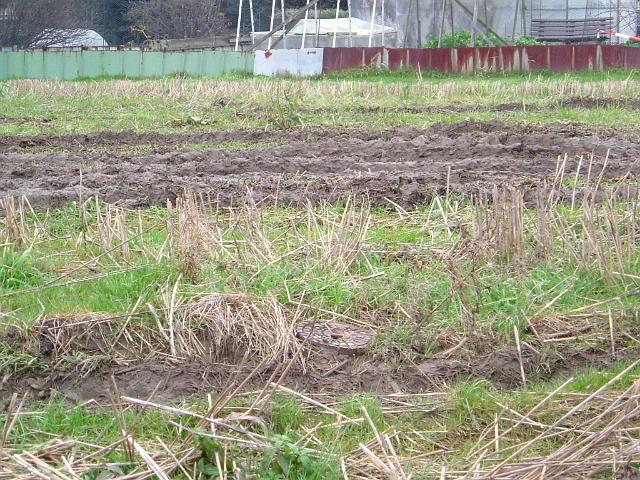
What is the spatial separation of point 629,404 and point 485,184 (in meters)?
4.98

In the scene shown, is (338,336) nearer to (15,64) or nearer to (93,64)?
(93,64)

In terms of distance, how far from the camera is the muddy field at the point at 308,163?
8.59 m

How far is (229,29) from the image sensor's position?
187 ft

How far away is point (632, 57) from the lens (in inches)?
1116

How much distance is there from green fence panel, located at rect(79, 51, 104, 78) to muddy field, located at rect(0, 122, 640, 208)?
65.8ft

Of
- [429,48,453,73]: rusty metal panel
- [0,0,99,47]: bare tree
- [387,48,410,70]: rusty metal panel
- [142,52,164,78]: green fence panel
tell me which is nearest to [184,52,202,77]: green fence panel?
[142,52,164,78]: green fence panel

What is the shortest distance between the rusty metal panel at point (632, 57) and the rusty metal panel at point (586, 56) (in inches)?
40.8

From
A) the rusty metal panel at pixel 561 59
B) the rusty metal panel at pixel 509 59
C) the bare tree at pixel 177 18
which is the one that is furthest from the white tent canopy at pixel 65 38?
the rusty metal panel at pixel 561 59

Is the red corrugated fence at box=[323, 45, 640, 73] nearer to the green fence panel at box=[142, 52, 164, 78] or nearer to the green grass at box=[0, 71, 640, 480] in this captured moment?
the green fence panel at box=[142, 52, 164, 78]

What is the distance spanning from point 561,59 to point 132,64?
1526cm

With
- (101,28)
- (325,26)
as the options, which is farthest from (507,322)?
(101,28)

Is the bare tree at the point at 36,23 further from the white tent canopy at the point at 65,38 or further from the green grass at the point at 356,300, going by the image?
the green grass at the point at 356,300

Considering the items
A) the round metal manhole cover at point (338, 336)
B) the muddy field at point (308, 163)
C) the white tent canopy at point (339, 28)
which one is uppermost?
the white tent canopy at point (339, 28)

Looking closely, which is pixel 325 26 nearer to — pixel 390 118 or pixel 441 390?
pixel 390 118
